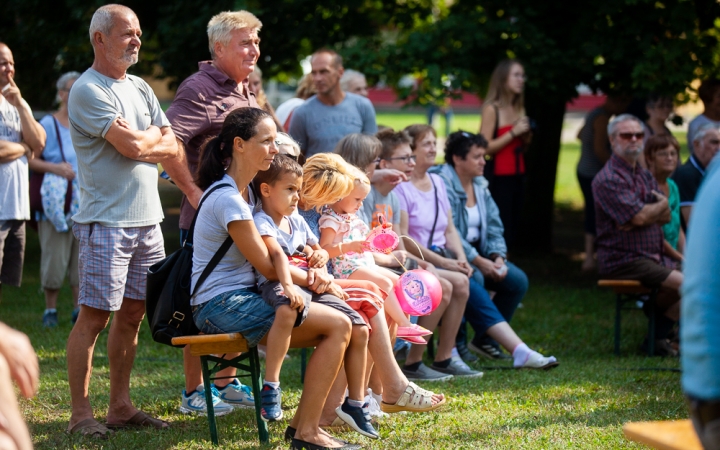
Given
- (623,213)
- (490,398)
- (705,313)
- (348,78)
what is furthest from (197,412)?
(348,78)

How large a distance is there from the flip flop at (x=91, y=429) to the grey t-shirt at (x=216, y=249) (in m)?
0.81

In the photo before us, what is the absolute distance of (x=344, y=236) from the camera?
15.8 feet

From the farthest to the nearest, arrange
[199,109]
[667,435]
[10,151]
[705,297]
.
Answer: [10,151] < [199,109] < [667,435] < [705,297]

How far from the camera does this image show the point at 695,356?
218 centimetres

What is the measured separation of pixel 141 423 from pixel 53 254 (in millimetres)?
3624

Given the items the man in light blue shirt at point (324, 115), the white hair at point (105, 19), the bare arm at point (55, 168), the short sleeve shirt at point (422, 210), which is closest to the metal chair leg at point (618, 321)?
the short sleeve shirt at point (422, 210)

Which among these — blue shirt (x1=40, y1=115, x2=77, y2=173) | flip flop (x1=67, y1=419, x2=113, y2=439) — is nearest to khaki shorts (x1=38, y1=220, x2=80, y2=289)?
blue shirt (x1=40, y1=115, x2=77, y2=173)

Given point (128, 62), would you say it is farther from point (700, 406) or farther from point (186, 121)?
point (700, 406)

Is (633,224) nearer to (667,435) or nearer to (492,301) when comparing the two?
(492,301)

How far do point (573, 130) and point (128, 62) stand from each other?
105 ft

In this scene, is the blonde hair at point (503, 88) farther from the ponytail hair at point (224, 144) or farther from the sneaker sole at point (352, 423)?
the sneaker sole at point (352, 423)

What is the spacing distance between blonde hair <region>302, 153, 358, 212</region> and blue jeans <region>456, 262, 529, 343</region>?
209 centimetres

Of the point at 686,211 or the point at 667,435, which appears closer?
the point at 667,435

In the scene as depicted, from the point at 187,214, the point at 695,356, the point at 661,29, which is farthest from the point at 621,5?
the point at 695,356
